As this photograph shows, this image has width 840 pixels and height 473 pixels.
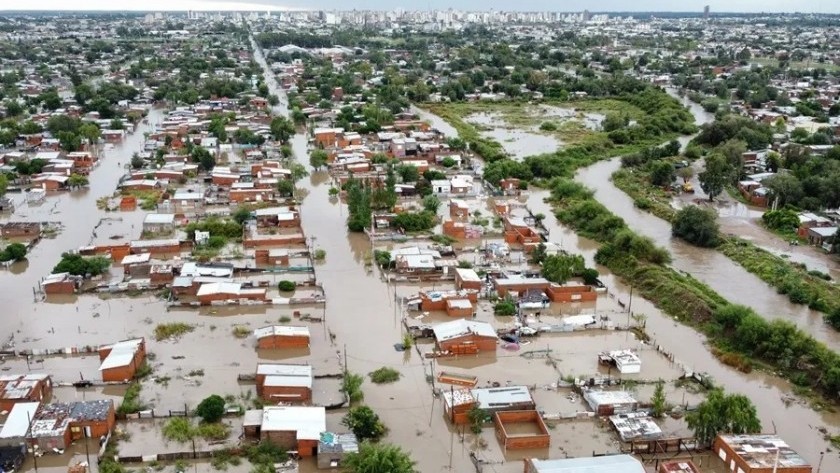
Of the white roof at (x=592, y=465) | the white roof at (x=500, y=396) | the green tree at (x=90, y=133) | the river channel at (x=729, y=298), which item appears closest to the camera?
the white roof at (x=592, y=465)

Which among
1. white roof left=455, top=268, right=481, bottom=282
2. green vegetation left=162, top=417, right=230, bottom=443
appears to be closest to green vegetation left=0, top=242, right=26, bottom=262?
green vegetation left=162, top=417, right=230, bottom=443

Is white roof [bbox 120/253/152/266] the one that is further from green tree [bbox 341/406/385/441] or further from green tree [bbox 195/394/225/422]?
green tree [bbox 341/406/385/441]

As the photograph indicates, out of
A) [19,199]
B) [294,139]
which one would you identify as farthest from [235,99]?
[19,199]

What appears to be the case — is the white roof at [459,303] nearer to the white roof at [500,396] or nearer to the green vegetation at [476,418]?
the white roof at [500,396]

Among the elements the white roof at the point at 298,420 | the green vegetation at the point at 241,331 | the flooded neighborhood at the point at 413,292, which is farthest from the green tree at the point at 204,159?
the white roof at the point at 298,420

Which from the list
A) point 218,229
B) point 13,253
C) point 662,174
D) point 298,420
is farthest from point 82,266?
point 662,174

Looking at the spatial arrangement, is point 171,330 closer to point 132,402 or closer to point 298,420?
point 132,402

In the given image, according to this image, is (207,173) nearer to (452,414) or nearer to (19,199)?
(19,199)
